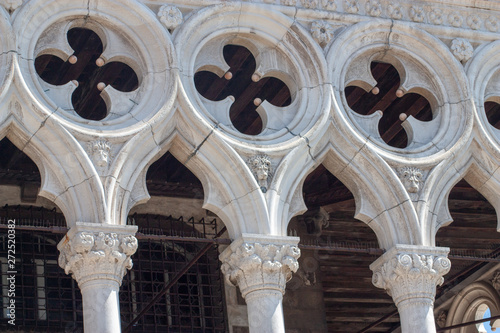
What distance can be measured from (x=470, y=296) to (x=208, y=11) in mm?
6737

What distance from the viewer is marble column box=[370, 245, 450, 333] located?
1151 cm

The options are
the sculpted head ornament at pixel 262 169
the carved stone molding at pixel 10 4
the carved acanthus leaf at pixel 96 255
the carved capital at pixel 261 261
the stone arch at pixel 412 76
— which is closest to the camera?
the carved acanthus leaf at pixel 96 255

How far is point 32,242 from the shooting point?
44.0ft

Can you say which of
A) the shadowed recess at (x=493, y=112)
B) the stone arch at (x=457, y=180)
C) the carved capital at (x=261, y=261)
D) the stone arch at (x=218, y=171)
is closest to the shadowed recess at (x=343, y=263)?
the shadowed recess at (x=493, y=112)

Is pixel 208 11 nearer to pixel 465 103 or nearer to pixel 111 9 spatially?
pixel 111 9

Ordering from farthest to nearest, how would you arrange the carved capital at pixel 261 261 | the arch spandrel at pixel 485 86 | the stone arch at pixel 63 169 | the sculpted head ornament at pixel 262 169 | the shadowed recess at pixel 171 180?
the shadowed recess at pixel 171 180, the arch spandrel at pixel 485 86, the sculpted head ornament at pixel 262 169, the carved capital at pixel 261 261, the stone arch at pixel 63 169

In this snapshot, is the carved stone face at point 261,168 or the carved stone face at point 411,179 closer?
the carved stone face at point 261,168

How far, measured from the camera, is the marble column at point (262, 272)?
11.0m

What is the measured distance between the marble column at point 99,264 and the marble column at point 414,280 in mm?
2365

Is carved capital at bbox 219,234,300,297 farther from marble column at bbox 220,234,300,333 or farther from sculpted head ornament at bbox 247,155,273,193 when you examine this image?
sculpted head ornament at bbox 247,155,273,193

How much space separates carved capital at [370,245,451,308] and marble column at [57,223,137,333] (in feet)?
7.71

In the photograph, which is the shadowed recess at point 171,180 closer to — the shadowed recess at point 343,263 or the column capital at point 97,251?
the shadowed recess at point 343,263

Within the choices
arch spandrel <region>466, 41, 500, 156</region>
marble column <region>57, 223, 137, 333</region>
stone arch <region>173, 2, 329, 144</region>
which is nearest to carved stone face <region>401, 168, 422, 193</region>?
arch spandrel <region>466, 41, 500, 156</region>

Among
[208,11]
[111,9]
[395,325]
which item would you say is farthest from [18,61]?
[395,325]
